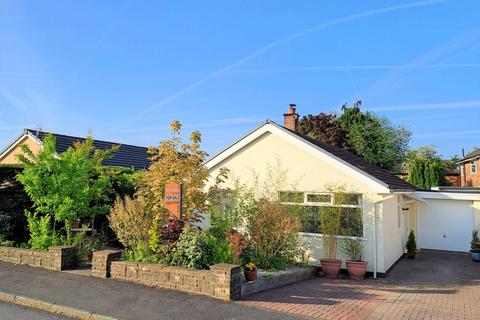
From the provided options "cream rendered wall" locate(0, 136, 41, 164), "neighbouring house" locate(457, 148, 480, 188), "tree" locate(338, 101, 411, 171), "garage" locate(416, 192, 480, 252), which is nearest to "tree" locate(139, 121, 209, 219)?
"garage" locate(416, 192, 480, 252)

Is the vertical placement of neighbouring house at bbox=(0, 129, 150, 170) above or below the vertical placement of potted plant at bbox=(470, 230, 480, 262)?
above

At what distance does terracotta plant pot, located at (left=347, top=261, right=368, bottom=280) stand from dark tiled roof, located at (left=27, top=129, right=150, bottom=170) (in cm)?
1573

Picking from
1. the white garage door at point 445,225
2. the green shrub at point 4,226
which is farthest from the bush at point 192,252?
the white garage door at point 445,225

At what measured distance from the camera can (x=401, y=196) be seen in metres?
15.5

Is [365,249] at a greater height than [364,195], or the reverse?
[364,195]

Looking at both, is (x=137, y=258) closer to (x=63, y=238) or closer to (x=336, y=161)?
(x=63, y=238)

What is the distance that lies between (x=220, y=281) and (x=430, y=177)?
31660mm

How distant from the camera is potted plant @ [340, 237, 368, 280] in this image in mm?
11273

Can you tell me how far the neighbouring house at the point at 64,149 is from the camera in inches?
927

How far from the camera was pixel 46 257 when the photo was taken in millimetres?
10055

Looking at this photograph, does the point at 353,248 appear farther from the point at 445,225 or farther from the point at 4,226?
the point at 4,226

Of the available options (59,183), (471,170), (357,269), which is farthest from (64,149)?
(471,170)

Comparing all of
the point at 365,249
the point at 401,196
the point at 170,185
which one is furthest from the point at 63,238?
the point at 401,196

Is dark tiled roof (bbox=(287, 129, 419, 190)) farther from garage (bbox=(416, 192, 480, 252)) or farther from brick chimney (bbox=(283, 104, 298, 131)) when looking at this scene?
garage (bbox=(416, 192, 480, 252))
